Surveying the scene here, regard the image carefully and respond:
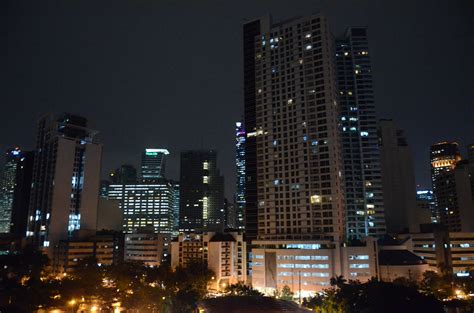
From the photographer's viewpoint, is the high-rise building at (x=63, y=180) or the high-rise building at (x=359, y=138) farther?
the high-rise building at (x=63, y=180)

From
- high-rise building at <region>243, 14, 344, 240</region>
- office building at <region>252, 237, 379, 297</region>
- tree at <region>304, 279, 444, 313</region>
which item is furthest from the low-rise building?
tree at <region>304, 279, 444, 313</region>

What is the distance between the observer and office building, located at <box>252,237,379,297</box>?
4031 inches

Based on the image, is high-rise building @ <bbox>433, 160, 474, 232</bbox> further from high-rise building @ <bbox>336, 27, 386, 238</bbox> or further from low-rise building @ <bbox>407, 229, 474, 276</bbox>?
high-rise building @ <bbox>336, 27, 386, 238</bbox>

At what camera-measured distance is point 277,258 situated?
364 ft

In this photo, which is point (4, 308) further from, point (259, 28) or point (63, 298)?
point (259, 28)

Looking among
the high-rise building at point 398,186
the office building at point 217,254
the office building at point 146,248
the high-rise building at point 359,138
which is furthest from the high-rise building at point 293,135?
the high-rise building at point 398,186

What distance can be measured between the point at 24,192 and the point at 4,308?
476ft

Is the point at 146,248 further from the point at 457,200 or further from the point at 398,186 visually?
the point at 457,200

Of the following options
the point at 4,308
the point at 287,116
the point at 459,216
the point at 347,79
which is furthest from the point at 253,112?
the point at 459,216

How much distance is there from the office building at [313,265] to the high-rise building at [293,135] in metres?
4.77

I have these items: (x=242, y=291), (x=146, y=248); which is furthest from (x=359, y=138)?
(x=146, y=248)

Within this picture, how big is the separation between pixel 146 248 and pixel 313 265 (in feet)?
249

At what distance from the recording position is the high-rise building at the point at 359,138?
463 ft

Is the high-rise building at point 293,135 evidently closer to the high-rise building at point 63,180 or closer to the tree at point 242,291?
the tree at point 242,291
